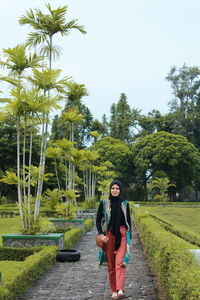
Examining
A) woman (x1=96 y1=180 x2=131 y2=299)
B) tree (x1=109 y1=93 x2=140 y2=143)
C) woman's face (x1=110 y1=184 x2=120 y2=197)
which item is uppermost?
tree (x1=109 y1=93 x2=140 y2=143)

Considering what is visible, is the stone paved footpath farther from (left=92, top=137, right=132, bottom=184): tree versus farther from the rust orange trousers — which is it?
(left=92, top=137, right=132, bottom=184): tree

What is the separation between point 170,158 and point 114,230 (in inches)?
1449

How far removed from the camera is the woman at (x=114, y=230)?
4949mm

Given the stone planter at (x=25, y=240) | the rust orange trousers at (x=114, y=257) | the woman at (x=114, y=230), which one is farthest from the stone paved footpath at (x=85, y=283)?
the stone planter at (x=25, y=240)

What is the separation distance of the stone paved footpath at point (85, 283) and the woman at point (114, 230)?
19.5 inches

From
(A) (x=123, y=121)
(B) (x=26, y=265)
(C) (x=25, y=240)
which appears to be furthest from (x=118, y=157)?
(B) (x=26, y=265)

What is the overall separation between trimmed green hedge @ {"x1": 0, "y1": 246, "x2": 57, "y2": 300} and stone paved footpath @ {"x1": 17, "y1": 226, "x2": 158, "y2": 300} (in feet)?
0.34

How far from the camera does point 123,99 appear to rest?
53906 millimetres

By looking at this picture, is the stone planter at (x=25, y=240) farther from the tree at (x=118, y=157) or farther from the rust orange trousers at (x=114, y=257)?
the tree at (x=118, y=157)

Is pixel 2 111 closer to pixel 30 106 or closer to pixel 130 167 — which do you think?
pixel 30 106

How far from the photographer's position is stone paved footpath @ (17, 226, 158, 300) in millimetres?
5172

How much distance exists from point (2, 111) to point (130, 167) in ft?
120

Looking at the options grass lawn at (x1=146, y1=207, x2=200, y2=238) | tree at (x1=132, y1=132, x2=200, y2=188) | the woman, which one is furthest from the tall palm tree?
tree at (x1=132, y1=132, x2=200, y2=188)

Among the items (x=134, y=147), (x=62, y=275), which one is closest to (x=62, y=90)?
(x=62, y=275)
